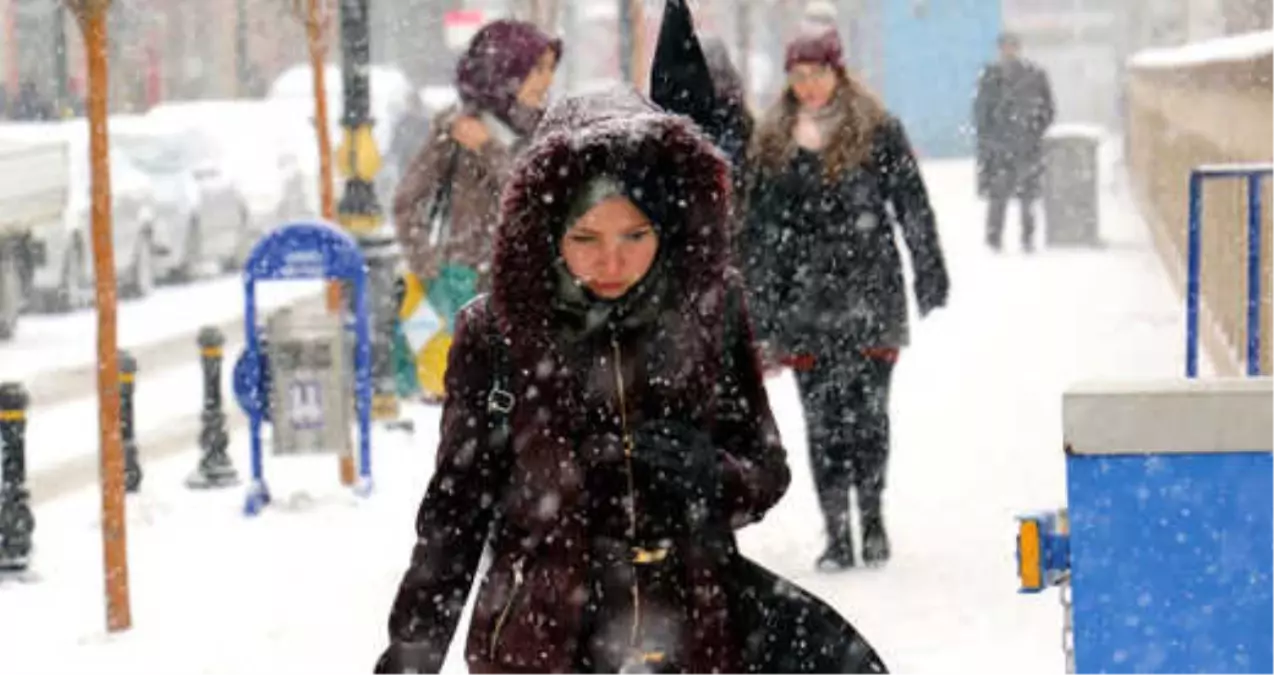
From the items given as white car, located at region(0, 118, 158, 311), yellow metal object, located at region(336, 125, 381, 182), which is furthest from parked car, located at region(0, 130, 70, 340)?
yellow metal object, located at region(336, 125, 381, 182)

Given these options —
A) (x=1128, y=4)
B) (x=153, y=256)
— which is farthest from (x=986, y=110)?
(x=1128, y=4)

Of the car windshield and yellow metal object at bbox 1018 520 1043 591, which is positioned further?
the car windshield

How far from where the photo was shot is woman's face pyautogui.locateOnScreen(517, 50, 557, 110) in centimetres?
1075

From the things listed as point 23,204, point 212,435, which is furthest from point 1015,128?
point 212,435

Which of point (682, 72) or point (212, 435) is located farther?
point (212, 435)

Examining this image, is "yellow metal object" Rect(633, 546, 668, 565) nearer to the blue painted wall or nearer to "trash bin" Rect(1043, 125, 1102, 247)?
"trash bin" Rect(1043, 125, 1102, 247)

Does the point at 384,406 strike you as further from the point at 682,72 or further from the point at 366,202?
the point at 682,72

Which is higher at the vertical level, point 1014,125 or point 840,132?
point 840,132

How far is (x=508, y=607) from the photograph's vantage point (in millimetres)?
4082

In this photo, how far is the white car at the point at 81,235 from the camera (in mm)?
21516

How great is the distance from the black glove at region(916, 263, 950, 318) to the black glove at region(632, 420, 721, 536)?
5200mm

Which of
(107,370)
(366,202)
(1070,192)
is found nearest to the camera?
(107,370)

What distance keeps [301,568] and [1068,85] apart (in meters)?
67.8

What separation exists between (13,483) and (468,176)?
7.94 feet
